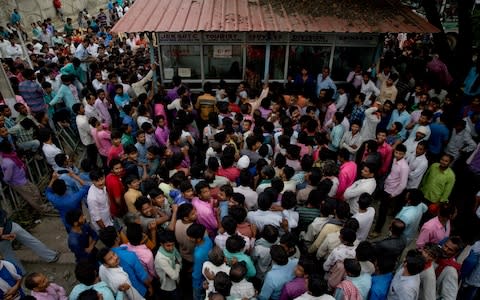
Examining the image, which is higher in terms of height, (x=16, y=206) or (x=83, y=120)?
(x=83, y=120)

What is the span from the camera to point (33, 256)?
549 centimetres

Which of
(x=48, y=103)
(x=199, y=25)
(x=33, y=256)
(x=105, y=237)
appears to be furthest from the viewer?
(x=48, y=103)

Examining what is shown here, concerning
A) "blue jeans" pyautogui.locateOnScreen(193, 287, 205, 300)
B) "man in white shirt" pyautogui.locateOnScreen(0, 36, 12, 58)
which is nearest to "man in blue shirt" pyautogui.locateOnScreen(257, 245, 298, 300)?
"blue jeans" pyautogui.locateOnScreen(193, 287, 205, 300)

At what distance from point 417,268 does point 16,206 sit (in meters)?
6.60

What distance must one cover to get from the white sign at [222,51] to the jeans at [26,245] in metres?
5.82

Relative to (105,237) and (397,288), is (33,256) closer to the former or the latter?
(105,237)

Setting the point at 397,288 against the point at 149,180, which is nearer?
the point at 397,288

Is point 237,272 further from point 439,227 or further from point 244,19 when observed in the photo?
point 244,19

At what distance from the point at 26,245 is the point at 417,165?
629 centimetres

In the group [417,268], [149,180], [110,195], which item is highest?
[417,268]

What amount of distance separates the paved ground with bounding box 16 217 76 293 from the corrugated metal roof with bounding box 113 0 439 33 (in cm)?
437

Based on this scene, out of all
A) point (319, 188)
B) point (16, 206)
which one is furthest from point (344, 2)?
point (16, 206)

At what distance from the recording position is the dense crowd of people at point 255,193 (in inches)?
140

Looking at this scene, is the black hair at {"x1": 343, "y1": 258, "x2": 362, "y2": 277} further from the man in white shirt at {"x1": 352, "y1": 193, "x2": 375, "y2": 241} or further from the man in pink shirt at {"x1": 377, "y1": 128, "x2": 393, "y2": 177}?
the man in pink shirt at {"x1": 377, "y1": 128, "x2": 393, "y2": 177}
